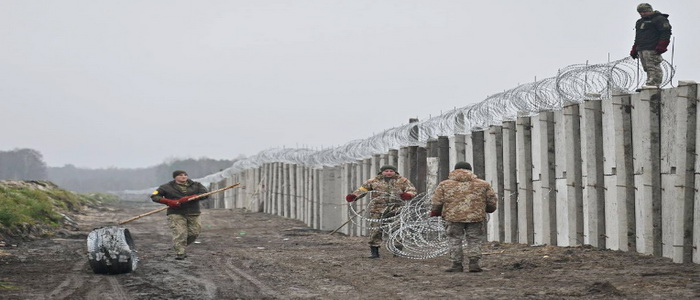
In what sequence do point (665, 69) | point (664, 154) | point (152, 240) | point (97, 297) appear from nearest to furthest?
point (97, 297) < point (664, 154) < point (665, 69) < point (152, 240)

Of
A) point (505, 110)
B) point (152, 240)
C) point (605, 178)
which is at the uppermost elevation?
point (505, 110)

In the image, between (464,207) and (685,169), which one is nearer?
(685,169)

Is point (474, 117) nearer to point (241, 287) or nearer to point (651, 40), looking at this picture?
point (651, 40)

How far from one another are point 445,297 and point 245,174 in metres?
33.8

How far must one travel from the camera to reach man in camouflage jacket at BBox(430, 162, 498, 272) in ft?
39.9

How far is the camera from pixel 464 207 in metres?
12.2

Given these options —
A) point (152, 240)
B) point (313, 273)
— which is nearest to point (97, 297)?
point (313, 273)

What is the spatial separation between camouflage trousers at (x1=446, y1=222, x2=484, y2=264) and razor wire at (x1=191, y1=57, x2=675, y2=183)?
2.57 meters

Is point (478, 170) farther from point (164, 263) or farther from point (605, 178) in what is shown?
point (164, 263)

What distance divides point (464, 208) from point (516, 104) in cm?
353

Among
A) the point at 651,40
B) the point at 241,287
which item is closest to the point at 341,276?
the point at 241,287

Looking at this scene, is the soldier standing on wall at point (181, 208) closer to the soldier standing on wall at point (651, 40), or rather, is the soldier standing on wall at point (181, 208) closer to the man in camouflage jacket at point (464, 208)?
the man in camouflage jacket at point (464, 208)

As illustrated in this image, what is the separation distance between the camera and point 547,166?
14625 mm

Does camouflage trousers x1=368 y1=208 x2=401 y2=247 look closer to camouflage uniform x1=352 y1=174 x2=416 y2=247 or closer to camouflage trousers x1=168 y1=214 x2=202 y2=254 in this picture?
camouflage uniform x1=352 y1=174 x2=416 y2=247
